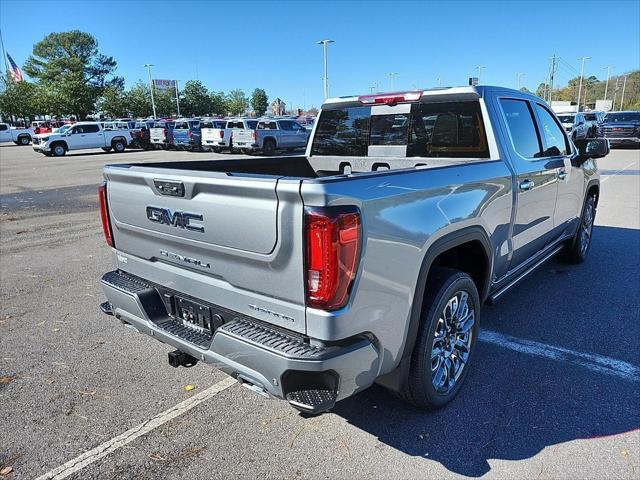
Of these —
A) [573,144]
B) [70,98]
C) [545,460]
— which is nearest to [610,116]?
[573,144]

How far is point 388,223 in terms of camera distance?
232 centimetres

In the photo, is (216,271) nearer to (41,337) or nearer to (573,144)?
(41,337)

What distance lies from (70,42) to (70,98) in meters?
35.7

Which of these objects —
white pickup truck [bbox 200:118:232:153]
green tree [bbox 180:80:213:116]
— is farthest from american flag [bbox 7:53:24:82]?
white pickup truck [bbox 200:118:232:153]

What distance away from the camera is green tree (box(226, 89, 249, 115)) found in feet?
326

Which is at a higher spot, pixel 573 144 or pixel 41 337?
pixel 573 144

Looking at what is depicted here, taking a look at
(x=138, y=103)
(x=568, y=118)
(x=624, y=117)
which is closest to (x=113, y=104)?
(x=138, y=103)

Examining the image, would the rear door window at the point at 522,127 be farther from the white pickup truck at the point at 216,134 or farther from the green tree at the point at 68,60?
the green tree at the point at 68,60

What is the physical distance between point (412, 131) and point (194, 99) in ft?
296

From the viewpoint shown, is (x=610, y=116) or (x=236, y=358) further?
(x=610, y=116)

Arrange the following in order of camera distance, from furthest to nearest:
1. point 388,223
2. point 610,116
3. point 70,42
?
point 70,42
point 610,116
point 388,223

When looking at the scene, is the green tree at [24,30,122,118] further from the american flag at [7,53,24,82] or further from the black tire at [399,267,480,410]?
the black tire at [399,267,480,410]

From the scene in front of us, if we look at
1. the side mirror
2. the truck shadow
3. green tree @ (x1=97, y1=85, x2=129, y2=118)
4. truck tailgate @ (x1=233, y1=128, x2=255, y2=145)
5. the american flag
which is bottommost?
the truck shadow

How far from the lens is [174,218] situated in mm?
2684
